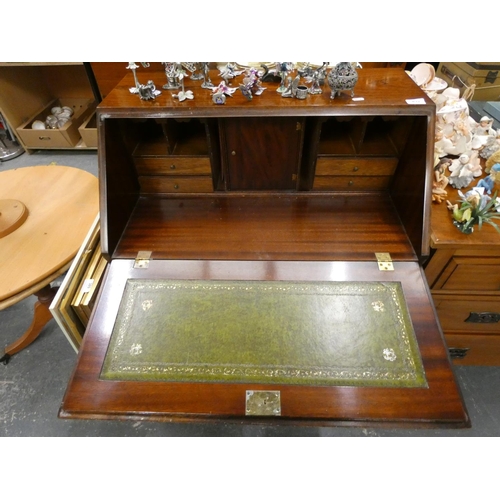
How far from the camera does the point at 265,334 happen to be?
991mm

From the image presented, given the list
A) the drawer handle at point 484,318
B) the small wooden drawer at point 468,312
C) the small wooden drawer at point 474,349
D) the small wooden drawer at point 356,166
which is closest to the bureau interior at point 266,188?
the small wooden drawer at point 356,166

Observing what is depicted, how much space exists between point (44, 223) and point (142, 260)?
0.85m

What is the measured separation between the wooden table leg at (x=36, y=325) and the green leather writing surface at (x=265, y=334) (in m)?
0.98

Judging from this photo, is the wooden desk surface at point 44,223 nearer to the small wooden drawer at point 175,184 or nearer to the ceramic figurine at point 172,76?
the small wooden drawer at point 175,184

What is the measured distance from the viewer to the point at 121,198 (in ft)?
4.10

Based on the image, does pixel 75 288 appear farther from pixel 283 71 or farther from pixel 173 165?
pixel 283 71

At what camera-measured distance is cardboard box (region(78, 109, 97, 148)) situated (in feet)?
9.68

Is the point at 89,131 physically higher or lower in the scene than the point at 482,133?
lower

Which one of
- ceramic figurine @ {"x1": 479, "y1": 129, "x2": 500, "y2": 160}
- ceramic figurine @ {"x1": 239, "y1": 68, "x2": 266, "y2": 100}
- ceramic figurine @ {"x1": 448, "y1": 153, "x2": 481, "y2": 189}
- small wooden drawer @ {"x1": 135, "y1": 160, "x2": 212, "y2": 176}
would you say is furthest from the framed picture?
ceramic figurine @ {"x1": 479, "y1": 129, "x2": 500, "y2": 160}

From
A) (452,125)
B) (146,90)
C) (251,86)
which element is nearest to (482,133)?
(452,125)

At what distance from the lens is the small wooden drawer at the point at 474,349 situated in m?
1.55

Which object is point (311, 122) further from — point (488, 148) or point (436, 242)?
point (488, 148)

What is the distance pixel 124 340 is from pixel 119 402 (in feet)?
0.60

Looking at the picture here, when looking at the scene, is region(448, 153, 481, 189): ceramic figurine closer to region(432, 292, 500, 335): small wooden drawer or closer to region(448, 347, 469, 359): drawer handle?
region(432, 292, 500, 335): small wooden drawer
